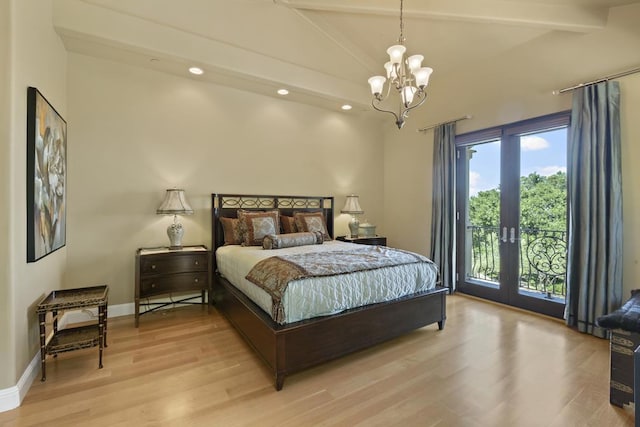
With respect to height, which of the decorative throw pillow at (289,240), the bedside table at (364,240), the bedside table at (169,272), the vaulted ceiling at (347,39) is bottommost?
the bedside table at (169,272)

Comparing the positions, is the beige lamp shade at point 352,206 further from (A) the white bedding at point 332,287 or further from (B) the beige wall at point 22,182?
(B) the beige wall at point 22,182

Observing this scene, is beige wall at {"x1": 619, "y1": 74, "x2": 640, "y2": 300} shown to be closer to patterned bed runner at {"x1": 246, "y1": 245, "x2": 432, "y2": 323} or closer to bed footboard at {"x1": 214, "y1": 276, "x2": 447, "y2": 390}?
bed footboard at {"x1": 214, "y1": 276, "x2": 447, "y2": 390}

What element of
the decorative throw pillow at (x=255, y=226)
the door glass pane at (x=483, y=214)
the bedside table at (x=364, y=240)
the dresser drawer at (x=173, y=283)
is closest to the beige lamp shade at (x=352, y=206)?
the bedside table at (x=364, y=240)

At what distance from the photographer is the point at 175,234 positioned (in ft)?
11.8

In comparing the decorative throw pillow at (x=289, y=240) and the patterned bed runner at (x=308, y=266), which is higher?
the decorative throw pillow at (x=289, y=240)

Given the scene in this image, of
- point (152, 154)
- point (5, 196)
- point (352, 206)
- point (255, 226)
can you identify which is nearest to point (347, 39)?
point (352, 206)

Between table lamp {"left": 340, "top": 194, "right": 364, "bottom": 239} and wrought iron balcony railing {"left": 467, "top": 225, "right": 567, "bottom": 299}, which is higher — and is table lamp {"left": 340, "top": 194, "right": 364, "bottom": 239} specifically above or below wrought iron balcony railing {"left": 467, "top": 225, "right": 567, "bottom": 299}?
above

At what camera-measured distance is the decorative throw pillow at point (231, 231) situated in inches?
153

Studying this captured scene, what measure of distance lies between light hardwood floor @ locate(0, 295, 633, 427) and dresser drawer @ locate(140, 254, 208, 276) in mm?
672

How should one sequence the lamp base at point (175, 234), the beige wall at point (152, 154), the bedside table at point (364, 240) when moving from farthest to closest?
1. the bedside table at point (364, 240)
2. the lamp base at point (175, 234)
3. the beige wall at point (152, 154)

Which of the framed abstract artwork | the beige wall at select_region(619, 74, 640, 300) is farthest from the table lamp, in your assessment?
the framed abstract artwork

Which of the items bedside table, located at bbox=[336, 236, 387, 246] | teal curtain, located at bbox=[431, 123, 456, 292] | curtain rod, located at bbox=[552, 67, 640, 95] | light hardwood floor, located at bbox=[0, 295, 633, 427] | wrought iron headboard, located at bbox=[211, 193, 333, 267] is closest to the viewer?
light hardwood floor, located at bbox=[0, 295, 633, 427]

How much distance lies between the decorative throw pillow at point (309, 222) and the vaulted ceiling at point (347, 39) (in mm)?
1878

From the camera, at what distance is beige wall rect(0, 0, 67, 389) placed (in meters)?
1.90
